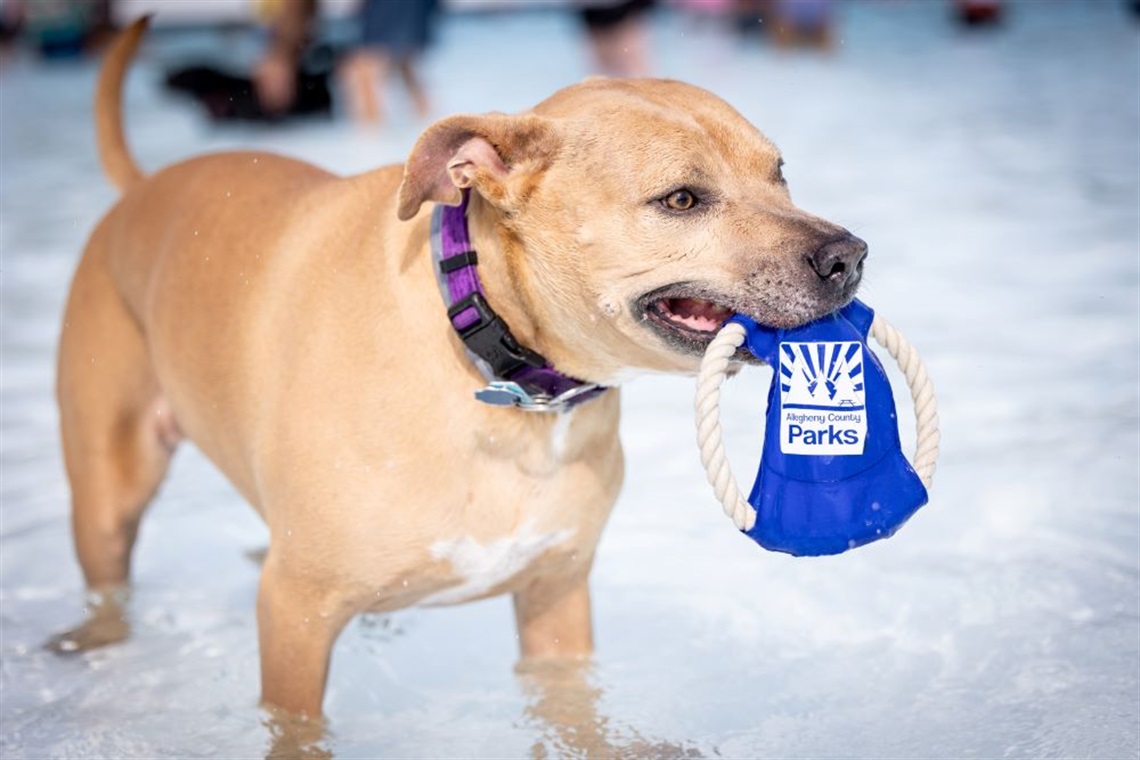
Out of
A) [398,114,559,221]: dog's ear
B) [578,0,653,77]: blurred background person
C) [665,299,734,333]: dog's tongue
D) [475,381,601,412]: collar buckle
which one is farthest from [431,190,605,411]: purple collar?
[578,0,653,77]: blurred background person

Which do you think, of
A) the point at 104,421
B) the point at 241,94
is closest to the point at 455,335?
the point at 104,421

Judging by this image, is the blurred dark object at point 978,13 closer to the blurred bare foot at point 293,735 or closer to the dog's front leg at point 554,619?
the dog's front leg at point 554,619

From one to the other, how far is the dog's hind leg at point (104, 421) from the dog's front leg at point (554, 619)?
43.7 inches

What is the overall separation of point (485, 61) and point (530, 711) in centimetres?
1478

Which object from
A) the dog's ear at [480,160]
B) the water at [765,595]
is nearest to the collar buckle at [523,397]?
the dog's ear at [480,160]

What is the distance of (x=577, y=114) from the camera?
311cm

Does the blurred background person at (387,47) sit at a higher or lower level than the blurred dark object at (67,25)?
higher

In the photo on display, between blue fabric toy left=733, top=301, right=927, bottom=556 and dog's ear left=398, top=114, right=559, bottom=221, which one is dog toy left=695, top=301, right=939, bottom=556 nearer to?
blue fabric toy left=733, top=301, right=927, bottom=556

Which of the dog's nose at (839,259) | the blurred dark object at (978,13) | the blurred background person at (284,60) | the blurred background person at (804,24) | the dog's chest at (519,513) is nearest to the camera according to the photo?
the dog's nose at (839,259)

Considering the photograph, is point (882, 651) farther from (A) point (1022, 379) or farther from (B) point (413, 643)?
(A) point (1022, 379)

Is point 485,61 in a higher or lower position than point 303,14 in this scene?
lower

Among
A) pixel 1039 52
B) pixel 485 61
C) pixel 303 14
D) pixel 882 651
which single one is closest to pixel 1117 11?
pixel 1039 52

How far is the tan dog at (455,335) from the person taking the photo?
3000 mm

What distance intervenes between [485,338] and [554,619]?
0.97m
